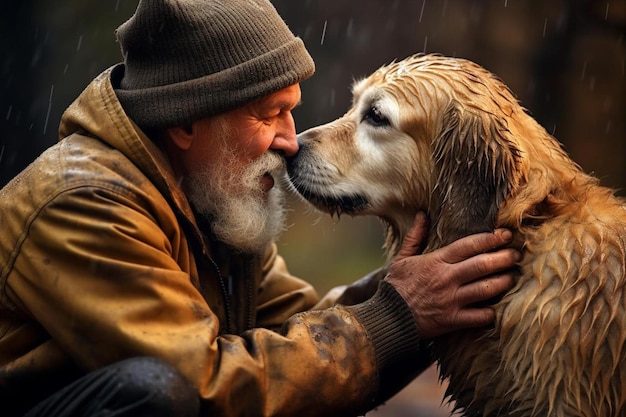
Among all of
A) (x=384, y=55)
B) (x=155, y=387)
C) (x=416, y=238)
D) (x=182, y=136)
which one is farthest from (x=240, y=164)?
(x=384, y=55)

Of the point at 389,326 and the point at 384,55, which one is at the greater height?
the point at 389,326

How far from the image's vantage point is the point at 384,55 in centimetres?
989

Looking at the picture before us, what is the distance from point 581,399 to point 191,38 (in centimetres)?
182

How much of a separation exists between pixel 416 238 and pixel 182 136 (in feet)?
3.16

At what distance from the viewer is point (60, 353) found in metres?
2.86

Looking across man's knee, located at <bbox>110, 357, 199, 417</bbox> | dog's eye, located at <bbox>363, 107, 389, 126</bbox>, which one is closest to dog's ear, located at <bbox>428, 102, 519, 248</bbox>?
dog's eye, located at <bbox>363, 107, 389, 126</bbox>

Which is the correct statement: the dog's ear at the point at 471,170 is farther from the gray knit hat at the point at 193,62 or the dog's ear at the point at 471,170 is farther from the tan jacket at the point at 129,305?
the gray knit hat at the point at 193,62

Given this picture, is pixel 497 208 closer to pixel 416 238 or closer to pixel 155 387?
pixel 416 238

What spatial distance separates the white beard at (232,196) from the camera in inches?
134

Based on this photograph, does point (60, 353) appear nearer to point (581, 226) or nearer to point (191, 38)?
point (191, 38)

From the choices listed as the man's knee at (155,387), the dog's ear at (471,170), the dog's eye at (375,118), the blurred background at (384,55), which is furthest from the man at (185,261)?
the blurred background at (384,55)

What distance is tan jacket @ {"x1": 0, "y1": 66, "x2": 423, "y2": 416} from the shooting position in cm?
273

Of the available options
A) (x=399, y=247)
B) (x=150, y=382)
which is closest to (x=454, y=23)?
(x=399, y=247)

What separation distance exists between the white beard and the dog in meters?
0.19
